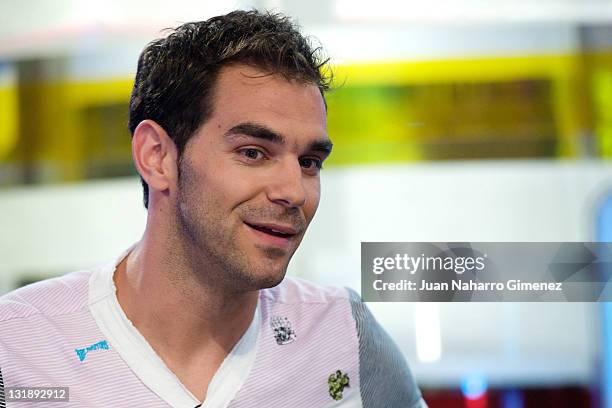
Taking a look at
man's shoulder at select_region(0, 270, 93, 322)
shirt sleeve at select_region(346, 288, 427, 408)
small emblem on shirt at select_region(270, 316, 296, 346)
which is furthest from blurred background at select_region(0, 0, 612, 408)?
man's shoulder at select_region(0, 270, 93, 322)

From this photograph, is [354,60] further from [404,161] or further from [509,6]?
[509,6]

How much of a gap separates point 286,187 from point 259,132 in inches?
3.5

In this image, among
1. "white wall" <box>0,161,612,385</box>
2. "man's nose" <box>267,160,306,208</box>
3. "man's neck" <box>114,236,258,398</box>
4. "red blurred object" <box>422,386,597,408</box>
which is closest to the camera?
"man's nose" <box>267,160,306,208</box>

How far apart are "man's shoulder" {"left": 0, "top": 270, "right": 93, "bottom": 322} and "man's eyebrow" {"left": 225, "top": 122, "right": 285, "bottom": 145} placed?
375 millimetres

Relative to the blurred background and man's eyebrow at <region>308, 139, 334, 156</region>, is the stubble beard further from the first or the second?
the blurred background

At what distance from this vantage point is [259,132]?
4.14ft

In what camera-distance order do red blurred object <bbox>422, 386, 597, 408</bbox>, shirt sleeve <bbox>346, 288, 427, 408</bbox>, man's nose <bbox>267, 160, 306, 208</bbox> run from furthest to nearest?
red blurred object <bbox>422, 386, 597, 408</bbox>, shirt sleeve <bbox>346, 288, 427, 408</bbox>, man's nose <bbox>267, 160, 306, 208</bbox>

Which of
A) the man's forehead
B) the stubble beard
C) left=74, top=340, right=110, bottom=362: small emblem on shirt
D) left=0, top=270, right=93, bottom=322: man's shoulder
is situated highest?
the man's forehead

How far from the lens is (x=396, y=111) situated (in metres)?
1.93

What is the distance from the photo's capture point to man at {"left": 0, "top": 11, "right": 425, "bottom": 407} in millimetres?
1263

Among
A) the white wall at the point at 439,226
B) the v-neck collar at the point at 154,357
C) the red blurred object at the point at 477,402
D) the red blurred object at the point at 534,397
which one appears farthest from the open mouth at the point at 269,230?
the red blurred object at the point at 477,402

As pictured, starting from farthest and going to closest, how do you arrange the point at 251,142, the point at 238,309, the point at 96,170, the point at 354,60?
the point at 96,170, the point at 354,60, the point at 238,309, the point at 251,142

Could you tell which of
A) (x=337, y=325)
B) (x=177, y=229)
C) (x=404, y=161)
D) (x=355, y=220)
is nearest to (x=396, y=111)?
(x=404, y=161)

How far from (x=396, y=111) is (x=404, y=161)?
113 mm
